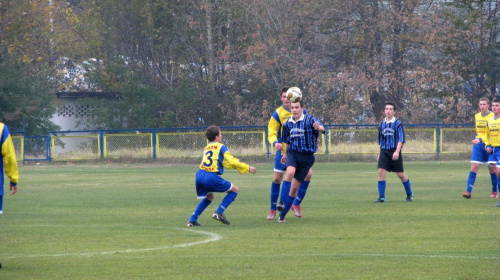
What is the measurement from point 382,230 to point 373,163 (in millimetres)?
21327

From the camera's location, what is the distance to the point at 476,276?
6637 mm

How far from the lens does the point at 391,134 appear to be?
14.1 metres

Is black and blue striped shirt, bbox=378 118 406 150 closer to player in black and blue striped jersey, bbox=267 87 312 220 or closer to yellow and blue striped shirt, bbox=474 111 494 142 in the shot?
yellow and blue striped shirt, bbox=474 111 494 142

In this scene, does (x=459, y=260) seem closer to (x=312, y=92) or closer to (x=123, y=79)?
(x=312, y=92)

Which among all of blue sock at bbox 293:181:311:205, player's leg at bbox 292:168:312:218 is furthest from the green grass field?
blue sock at bbox 293:181:311:205

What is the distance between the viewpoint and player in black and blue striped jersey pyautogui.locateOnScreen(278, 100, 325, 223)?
1095cm

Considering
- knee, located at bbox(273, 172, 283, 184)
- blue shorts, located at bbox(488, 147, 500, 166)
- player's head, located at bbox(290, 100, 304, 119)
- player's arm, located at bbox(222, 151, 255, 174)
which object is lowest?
knee, located at bbox(273, 172, 283, 184)

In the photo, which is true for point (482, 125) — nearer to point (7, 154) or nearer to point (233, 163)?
point (233, 163)

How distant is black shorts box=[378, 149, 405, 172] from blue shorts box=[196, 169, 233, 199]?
496 cm

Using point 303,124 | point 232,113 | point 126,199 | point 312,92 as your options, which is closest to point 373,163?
point 312,92

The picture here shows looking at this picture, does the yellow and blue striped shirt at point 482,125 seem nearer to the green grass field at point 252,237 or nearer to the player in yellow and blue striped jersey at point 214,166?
the green grass field at point 252,237

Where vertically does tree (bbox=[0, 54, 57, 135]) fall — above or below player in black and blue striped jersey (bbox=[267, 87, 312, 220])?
above

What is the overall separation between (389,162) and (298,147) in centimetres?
387

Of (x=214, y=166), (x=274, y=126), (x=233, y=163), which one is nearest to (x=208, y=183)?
(x=214, y=166)
